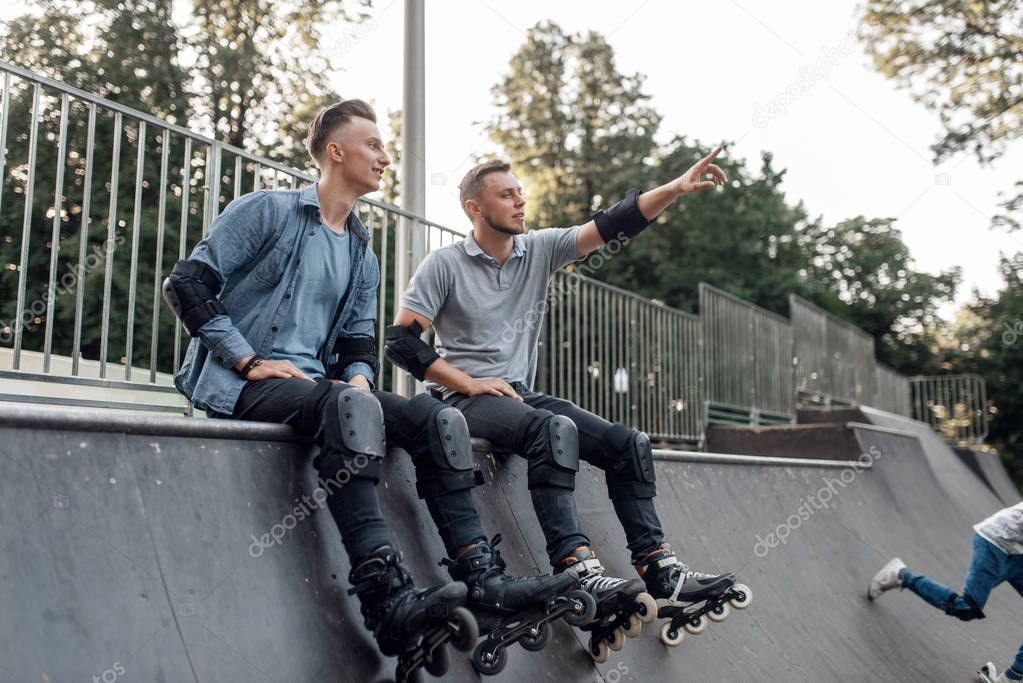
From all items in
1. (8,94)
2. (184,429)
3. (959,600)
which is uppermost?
(8,94)

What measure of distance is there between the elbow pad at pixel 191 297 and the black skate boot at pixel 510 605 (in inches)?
44.7

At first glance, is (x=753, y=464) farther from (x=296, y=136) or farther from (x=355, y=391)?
(x=296, y=136)

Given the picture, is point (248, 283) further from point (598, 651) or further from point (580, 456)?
point (598, 651)

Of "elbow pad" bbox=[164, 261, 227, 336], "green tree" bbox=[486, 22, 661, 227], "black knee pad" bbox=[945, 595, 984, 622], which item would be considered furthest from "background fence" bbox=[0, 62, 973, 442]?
"green tree" bbox=[486, 22, 661, 227]

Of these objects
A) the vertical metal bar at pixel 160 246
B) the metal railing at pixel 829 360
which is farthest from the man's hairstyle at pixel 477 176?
the metal railing at pixel 829 360

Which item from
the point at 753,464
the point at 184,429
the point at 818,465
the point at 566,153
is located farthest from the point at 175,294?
the point at 566,153

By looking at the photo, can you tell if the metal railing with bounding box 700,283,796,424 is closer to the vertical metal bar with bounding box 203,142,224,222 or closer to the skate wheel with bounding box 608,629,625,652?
the vertical metal bar with bounding box 203,142,224,222

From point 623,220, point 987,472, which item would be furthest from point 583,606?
point 987,472

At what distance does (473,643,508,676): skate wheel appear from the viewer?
2.66 m

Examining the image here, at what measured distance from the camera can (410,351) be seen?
372 cm

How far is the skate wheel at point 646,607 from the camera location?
281 cm

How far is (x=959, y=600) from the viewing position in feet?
16.6

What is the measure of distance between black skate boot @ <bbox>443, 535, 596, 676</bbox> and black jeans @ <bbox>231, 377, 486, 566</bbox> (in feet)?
0.39

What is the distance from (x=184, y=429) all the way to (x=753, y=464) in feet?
12.9
